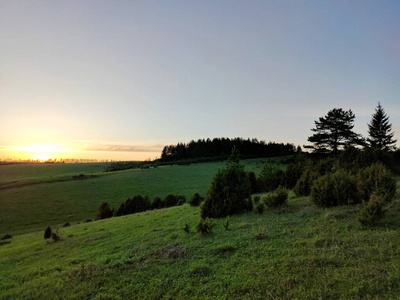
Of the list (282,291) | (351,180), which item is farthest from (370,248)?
(351,180)

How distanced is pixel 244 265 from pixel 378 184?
7.44 m

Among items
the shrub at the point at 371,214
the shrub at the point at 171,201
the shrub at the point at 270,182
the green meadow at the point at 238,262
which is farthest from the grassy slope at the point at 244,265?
the shrub at the point at 171,201

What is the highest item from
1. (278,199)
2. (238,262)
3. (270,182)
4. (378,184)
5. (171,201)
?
(378,184)

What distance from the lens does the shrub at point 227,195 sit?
12.3m

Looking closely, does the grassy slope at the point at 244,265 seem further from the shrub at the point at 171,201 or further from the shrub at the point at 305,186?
the shrub at the point at 171,201

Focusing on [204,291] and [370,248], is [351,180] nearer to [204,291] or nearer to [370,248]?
[370,248]

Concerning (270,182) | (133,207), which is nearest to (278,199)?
(270,182)

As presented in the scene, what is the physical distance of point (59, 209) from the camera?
38781 mm

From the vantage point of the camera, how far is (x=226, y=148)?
118375mm

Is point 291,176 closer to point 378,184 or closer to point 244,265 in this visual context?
point 378,184

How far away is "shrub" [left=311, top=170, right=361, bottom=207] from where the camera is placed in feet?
34.1

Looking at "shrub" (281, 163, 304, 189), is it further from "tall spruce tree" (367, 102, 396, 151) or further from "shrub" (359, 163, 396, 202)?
"tall spruce tree" (367, 102, 396, 151)

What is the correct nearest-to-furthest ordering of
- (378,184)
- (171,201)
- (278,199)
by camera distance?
1. (378,184)
2. (278,199)
3. (171,201)

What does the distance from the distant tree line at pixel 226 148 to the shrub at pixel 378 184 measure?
88.2 metres
